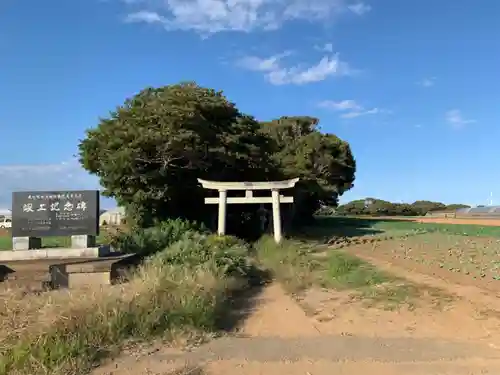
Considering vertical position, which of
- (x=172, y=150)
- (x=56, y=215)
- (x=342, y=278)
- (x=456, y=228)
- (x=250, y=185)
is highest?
(x=172, y=150)

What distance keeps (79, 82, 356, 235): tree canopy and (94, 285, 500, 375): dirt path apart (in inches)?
419

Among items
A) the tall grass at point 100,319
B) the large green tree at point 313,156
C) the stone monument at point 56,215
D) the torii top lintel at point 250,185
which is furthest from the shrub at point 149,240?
the large green tree at point 313,156

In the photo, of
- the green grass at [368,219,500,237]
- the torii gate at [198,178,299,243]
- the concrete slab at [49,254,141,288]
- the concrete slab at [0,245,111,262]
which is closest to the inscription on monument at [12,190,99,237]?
the concrete slab at [0,245,111,262]

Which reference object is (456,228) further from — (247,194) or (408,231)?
(247,194)

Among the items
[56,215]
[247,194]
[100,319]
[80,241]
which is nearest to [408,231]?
[247,194]

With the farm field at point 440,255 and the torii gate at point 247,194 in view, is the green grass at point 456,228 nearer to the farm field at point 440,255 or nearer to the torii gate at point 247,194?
the farm field at point 440,255

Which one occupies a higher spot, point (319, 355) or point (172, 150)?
point (172, 150)

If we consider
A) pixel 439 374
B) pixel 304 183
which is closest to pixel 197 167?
pixel 304 183

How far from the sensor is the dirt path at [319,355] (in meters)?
5.50

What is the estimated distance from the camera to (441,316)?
768 centimetres

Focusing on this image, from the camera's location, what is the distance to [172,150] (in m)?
17.1

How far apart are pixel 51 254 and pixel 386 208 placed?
6012 cm

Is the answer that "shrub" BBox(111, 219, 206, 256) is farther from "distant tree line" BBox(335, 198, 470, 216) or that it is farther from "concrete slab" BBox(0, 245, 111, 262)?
"distant tree line" BBox(335, 198, 470, 216)

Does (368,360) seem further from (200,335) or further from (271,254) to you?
(271,254)
